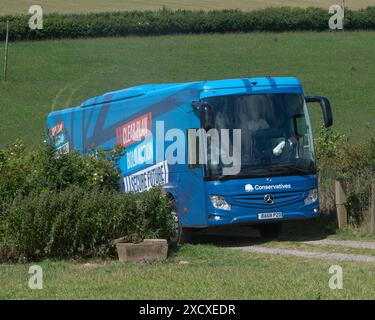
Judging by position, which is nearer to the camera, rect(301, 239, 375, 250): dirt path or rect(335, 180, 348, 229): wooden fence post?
rect(301, 239, 375, 250): dirt path

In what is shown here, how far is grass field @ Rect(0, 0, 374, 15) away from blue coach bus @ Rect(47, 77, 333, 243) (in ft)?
139

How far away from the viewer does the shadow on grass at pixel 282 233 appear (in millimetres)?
19484

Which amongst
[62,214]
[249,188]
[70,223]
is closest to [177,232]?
[249,188]

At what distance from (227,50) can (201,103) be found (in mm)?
40585

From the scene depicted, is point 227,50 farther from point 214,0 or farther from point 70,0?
point 70,0

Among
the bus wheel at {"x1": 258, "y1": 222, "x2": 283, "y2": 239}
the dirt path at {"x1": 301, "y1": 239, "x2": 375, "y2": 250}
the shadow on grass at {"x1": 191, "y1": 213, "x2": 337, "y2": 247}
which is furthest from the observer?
the bus wheel at {"x1": 258, "y1": 222, "x2": 283, "y2": 239}

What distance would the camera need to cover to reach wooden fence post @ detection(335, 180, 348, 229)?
64.3 ft

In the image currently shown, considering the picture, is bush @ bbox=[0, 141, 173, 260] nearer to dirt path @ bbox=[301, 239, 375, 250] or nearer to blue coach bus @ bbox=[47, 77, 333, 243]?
blue coach bus @ bbox=[47, 77, 333, 243]

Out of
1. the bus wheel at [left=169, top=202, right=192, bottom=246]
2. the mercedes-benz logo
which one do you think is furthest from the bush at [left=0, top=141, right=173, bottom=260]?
the mercedes-benz logo

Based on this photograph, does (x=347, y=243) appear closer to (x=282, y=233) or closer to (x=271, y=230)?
(x=271, y=230)

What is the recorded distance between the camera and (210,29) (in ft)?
199
